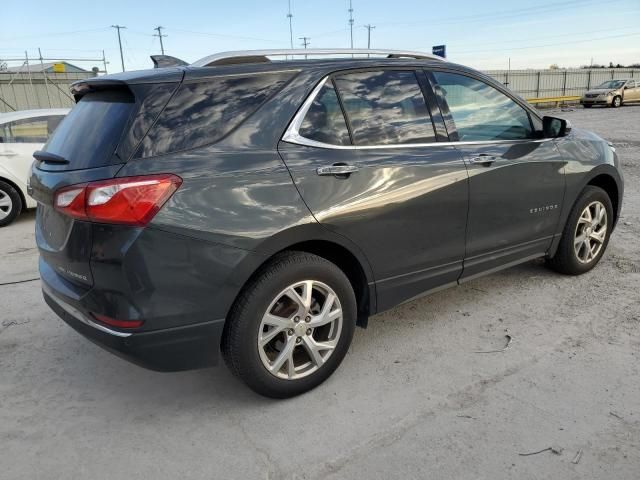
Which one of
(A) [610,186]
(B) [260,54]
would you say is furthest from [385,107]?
(A) [610,186]

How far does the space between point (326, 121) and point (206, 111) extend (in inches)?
25.9

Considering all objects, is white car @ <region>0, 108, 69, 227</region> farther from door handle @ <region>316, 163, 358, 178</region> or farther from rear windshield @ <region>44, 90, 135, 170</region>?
door handle @ <region>316, 163, 358, 178</region>

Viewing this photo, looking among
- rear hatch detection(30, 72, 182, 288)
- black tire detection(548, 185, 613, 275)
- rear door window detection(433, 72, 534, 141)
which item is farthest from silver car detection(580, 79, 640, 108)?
rear hatch detection(30, 72, 182, 288)

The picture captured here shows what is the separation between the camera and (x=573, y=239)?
166 inches

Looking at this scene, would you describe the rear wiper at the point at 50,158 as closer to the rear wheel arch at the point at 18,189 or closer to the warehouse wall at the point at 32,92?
the rear wheel arch at the point at 18,189

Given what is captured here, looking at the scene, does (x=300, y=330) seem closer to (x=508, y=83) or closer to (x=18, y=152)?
(x=18, y=152)

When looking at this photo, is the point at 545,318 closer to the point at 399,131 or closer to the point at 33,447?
the point at 399,131

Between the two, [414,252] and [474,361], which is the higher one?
[414,252]

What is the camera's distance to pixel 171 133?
240 cm

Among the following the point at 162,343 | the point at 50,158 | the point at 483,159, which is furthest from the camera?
the point at 483,159

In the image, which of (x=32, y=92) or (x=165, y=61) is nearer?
(x=165, y=61)

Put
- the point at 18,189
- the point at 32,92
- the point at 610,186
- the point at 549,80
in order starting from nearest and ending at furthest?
the point at 610,186
the point at 18,189
the point at 32,92
the point at 549,80

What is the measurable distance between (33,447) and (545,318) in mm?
3193

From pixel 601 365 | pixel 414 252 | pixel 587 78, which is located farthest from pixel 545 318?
pixel 587 78
